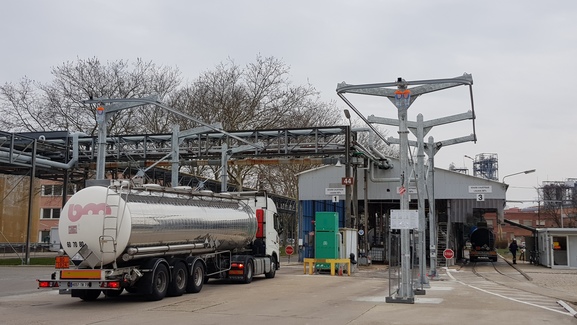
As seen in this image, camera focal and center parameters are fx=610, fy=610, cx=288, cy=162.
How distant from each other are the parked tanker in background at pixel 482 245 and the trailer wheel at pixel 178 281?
31940 millimetres

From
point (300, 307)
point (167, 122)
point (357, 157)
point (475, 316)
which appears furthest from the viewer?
point (167, 122)

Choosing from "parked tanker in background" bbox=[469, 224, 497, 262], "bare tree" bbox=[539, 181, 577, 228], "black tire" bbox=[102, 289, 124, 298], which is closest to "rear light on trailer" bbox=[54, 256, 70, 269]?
"black tire" bbox=[102, 289, 124, 298]

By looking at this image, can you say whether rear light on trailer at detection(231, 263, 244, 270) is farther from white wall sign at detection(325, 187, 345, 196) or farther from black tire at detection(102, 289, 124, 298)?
white wall sign at detection(325, 187, 345, 196)

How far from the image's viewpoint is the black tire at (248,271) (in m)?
22.6

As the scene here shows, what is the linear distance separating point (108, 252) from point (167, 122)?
32852 mm

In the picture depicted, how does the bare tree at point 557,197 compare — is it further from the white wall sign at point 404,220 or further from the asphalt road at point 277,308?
the white wall sign at point 404,220

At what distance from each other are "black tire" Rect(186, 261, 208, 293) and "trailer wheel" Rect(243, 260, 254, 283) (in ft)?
11.0

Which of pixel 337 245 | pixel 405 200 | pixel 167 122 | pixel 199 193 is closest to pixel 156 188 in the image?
pixel 199 193

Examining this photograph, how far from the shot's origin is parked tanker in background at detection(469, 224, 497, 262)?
148ft

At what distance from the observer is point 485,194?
121ft

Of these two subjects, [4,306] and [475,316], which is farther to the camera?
[4,306]

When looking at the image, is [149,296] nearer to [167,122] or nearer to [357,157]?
[357,157]

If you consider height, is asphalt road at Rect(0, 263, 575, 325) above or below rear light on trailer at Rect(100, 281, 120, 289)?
below

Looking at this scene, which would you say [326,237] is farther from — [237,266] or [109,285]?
[109,285]
